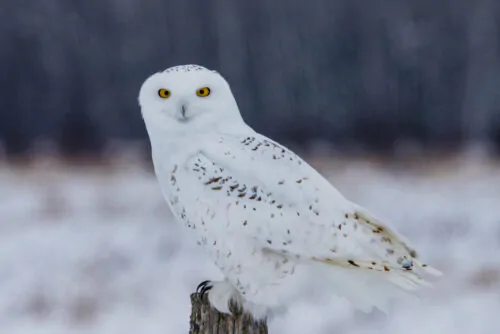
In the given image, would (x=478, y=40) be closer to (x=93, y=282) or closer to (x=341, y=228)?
(x=93, y=282)

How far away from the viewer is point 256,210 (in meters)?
2.33

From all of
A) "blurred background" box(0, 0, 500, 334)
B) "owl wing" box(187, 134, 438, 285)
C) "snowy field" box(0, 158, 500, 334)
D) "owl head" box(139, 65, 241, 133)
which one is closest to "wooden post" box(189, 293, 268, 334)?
"owl wing" box(187, 134, 438, 285)

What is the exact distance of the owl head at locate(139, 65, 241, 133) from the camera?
231cm

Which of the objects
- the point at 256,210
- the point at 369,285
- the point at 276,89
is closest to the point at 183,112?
the point at 256,210

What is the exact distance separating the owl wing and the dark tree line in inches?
170

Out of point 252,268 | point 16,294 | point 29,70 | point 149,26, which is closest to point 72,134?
point 29,70

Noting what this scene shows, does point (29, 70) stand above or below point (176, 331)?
above

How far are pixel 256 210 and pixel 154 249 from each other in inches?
109

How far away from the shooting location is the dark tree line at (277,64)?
675 centimetres

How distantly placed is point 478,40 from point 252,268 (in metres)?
5.24

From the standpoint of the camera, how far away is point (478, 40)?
7.00 meters

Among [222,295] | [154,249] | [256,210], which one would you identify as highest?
[154,249]

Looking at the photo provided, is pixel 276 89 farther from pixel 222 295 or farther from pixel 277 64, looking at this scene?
pixel 222 295

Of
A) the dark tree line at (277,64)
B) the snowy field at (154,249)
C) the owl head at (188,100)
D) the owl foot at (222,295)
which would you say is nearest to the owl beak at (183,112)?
the owl head at (188,100)
